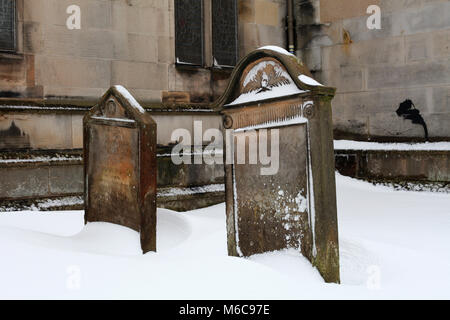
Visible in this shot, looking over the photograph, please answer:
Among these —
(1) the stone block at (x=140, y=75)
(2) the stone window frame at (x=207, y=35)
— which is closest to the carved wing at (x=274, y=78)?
(1) the stone block at (x=140, y=75)

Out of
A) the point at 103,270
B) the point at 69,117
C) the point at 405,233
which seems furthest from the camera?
the point at 69,117

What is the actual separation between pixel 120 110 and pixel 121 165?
0.48 meters

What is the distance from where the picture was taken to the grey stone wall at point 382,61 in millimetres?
7082

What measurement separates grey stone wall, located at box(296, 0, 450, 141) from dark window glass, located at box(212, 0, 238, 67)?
5.09ft

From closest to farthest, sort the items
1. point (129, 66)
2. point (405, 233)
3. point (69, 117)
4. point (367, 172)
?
point (405, 233), point (69, 117), point (129, 66), point (367, 172)

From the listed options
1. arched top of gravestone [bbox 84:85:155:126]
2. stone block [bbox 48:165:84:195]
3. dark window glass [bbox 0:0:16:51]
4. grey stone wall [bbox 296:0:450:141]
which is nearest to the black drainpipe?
grey stone wall [bbox 296:0:450:141]

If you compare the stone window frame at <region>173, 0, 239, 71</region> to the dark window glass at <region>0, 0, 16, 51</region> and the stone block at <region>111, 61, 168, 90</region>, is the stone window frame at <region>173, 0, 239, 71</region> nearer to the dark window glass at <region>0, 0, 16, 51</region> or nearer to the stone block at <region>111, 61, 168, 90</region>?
the stone block at <region>111, 61, 168, 90</region>

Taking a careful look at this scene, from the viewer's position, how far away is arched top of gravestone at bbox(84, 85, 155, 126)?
393cm

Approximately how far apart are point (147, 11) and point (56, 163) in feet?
8.53

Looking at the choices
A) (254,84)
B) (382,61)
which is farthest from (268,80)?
(382,61)

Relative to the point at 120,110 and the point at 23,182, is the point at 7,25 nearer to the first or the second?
the point at 23,182

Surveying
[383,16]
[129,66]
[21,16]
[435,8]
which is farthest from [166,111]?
[435,8]

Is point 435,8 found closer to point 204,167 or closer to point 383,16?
point 383,16

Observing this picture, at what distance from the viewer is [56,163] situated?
5.98m
